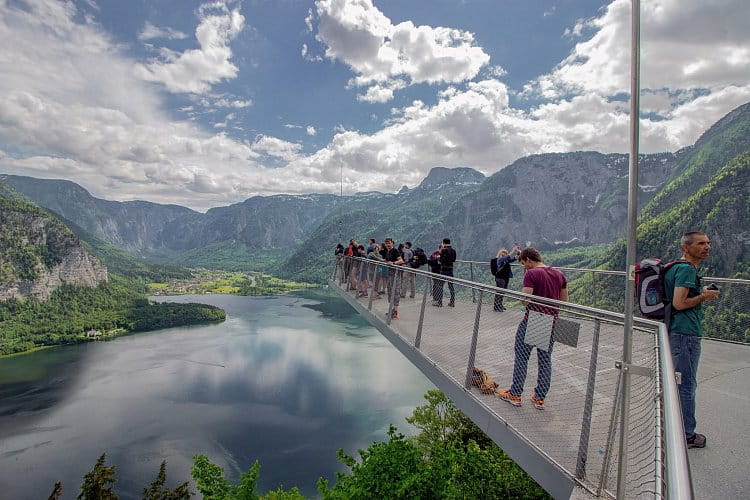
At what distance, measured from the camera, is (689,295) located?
144 inches

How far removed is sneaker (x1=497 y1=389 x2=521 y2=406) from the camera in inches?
171

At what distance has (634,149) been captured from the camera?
2518 mm

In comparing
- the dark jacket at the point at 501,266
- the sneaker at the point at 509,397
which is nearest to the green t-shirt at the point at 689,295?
the sneaker at the point at 509,397

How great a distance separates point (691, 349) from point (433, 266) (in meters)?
7.13

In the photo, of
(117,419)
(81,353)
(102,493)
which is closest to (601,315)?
(102,493)

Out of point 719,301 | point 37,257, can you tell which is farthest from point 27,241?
point 719,301

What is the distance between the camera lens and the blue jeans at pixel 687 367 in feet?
11.7

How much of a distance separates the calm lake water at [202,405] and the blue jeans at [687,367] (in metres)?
39.9

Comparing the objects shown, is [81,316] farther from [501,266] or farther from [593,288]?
[593,288]

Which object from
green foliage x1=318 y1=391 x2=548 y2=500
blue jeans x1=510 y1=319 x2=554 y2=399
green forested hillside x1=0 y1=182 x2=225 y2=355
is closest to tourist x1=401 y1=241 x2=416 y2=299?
blue jeans x1=510 y1=319 x2=554 y2=399

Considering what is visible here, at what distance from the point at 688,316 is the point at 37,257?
7674 inches

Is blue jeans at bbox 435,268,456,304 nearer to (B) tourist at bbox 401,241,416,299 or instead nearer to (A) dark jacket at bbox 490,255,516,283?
(B) tourist at bbox 401,241,416,299

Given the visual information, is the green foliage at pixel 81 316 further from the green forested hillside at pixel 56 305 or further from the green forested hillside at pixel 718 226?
the green forested hillside at pixel 718 226

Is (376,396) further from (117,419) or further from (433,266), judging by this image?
(433,266)
